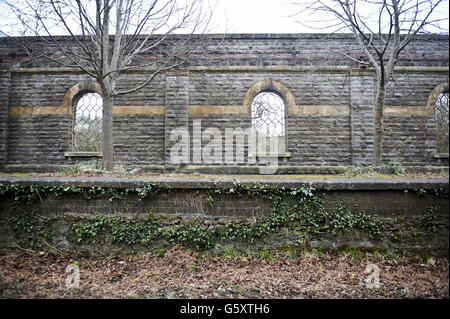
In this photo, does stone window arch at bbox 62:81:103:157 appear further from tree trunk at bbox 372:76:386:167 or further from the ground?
tree trunk at bbox 372:76:386:167

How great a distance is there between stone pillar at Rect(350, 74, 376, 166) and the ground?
5558 millimetres

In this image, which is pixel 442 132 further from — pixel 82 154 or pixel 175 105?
pixel 82 154

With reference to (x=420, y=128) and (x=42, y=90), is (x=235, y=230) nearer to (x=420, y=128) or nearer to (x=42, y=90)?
(x=420, y=128)

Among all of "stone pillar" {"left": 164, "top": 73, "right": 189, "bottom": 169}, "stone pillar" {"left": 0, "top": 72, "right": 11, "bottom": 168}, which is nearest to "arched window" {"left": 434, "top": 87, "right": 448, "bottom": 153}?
"stone pillar" {"left": 164, "top": 73, "right": 189, "bottom": 169}

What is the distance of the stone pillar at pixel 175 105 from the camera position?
8617 millimetres

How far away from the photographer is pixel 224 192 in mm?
4055

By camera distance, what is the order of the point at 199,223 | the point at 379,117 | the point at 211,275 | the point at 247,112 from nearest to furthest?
1. the point at 211,275
2. the point at 199,223
3. the point at 379,117
4. the point at 247,112

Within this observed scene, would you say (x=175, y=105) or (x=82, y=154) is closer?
(x=175, y=105)

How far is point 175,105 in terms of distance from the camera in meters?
8.71

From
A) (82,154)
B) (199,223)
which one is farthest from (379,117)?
(82,154)

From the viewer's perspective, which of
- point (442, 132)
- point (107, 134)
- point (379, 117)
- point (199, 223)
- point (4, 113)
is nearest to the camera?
point (442, 132)

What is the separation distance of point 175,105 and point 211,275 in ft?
21.6

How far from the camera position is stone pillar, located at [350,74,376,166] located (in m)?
8.57
